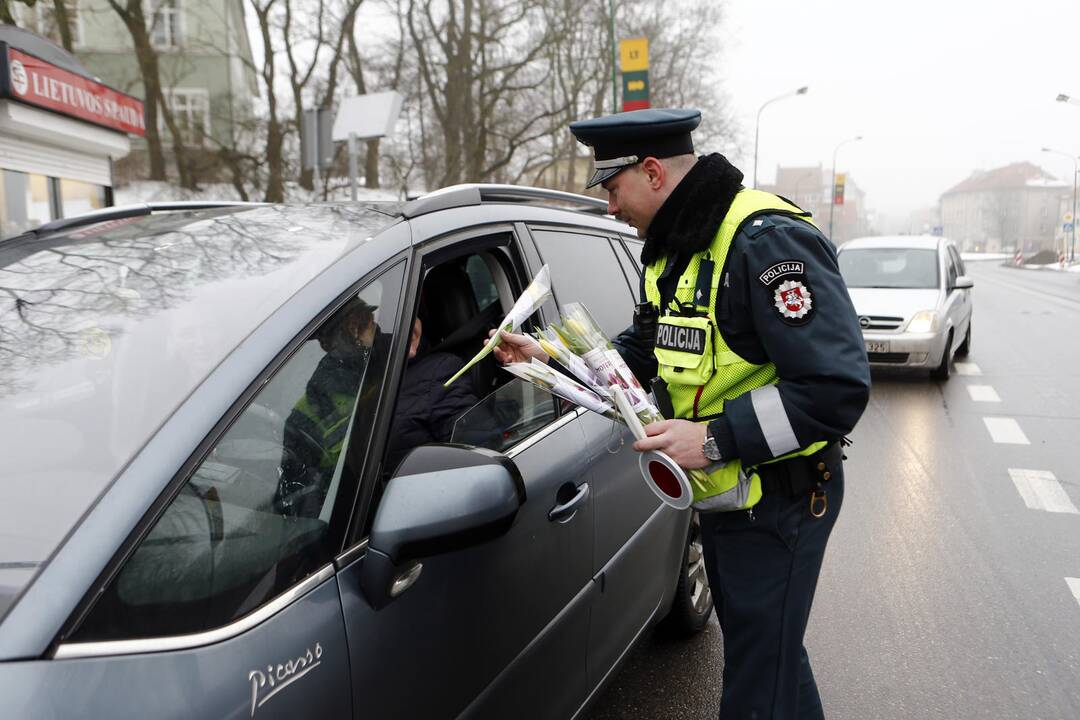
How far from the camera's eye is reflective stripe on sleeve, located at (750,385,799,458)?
184 centimetres

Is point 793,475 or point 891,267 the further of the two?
point 891,267

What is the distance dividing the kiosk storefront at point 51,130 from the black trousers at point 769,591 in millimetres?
A: 8884

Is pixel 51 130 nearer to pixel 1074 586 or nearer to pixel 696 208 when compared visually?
pixel 696 208

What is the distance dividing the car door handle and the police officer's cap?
830 mm

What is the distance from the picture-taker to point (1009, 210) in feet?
399

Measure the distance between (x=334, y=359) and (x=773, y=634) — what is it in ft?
4.18

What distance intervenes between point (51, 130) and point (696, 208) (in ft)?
31.3

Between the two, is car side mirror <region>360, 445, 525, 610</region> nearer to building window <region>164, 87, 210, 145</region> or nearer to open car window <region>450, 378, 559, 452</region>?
open car window <region>450, 378, 559, 452</region>

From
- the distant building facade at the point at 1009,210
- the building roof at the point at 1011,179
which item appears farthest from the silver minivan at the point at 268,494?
the building roof at the point at 1011,179

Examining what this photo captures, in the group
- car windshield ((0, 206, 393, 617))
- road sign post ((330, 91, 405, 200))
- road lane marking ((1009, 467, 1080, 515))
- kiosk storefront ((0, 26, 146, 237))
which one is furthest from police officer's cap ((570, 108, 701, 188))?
kiosk storefront ((0, 26, 146, 237))

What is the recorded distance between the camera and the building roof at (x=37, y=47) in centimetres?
834

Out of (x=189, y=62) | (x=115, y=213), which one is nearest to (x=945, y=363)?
(x=115, y=213)

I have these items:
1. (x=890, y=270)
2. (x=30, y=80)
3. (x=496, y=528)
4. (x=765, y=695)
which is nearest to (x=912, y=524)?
(x=765, y=695)

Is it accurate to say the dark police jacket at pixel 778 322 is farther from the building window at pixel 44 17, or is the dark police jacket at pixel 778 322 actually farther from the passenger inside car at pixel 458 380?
the building window at pixel 44 17
